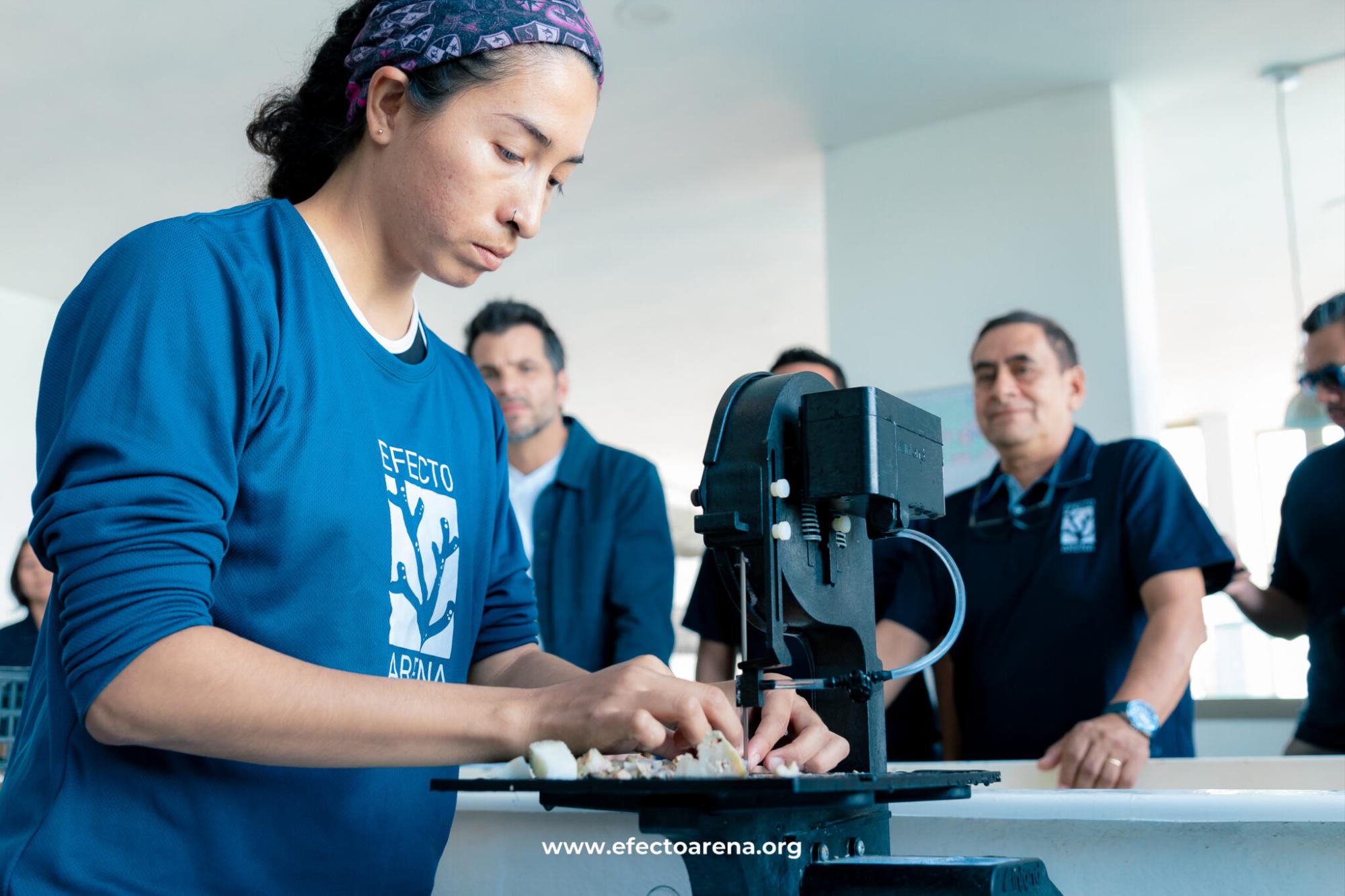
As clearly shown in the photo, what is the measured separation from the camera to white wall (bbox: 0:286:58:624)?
6.02 metres

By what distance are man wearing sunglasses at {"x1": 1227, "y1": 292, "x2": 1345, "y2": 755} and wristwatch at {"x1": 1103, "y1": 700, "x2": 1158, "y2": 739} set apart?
0.89 meters

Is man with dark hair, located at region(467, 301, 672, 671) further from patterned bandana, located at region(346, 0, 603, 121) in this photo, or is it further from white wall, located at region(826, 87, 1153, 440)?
white wall, located at region(826, 87, 1153, 440)

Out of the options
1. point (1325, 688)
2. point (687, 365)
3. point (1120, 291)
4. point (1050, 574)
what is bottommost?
point (1325, 688)

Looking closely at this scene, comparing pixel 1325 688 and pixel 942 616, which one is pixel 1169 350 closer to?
pixel 1325 688

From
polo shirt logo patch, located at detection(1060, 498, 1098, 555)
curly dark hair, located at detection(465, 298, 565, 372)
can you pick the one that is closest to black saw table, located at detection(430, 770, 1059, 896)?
polo shirt logo patch, located at detection(1060, 498, 1098, 555)

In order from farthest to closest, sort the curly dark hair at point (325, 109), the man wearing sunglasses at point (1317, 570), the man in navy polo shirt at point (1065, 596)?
the man wearing sunglasses at point (1317, 570)
the man in navy polo shirt at point (1065, 596)
the curly dark hair at point (325, 109)

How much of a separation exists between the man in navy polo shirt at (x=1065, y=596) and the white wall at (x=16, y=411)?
16.5ft

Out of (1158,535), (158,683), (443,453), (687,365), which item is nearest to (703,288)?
(687,365)

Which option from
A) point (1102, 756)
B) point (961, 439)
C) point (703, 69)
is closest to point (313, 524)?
point (1102, 756)

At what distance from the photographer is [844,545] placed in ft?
3.61

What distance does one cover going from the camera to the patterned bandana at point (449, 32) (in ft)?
3.74

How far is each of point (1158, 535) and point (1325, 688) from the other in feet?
2.95

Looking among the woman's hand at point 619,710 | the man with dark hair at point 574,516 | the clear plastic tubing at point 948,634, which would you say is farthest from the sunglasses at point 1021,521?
the woman's hand at point 619,710

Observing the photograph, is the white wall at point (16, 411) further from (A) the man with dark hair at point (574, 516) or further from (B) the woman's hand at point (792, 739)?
(B) the woman's hand at point (792, 739)
